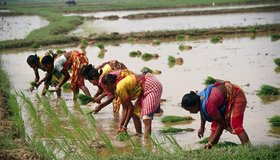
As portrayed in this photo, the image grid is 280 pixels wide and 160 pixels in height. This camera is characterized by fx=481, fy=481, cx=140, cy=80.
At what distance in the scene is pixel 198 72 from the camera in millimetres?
10703

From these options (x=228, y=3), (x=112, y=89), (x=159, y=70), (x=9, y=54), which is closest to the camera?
(x=112, y=89)

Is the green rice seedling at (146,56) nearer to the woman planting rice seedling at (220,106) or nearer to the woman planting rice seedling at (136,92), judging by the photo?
the woman planting rice seedling at (136,92)

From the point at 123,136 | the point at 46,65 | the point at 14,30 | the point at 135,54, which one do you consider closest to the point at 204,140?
the point at 123,136

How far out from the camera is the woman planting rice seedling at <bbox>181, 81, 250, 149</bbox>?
4863 mm

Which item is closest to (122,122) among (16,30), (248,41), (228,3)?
(248,41)

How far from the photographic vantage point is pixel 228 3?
36094mm

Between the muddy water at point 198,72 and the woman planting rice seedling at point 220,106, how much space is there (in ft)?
2.25

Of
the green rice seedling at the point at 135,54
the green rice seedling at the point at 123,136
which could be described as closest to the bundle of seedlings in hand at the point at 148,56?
the green rice seedling at the point at 135,54

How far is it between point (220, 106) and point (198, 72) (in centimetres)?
578

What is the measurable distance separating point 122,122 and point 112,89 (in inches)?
17.7

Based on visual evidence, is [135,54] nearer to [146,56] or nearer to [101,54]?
[146,56]

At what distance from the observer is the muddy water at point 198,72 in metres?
6.38

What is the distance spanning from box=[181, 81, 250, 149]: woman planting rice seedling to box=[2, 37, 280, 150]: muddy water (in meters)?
0.69

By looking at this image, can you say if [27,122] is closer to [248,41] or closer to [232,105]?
[232,105]
